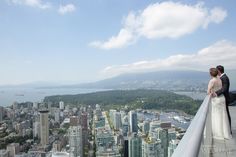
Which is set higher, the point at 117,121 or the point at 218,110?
the point at 218,110

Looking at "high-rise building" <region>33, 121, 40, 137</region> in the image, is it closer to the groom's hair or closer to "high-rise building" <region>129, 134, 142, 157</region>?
"high-rise building" <region>129, 134, 142, 157</region>

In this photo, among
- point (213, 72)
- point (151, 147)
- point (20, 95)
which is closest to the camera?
point (213, 72)

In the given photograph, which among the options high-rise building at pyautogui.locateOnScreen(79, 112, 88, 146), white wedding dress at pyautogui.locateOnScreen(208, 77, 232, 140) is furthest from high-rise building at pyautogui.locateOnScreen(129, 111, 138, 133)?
white wedding dress at pyautogui.locateOnScreen(208, 77, 232, 140)

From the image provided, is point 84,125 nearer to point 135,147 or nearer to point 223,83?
point 135,147

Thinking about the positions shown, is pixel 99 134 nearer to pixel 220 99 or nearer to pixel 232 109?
pixel 232 109

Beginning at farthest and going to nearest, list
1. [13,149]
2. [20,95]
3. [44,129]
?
[20,95]
[44,129]
[13,149]

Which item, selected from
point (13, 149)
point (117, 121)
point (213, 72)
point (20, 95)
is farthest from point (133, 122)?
point (20, 95)

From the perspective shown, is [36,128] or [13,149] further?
[36,128]
